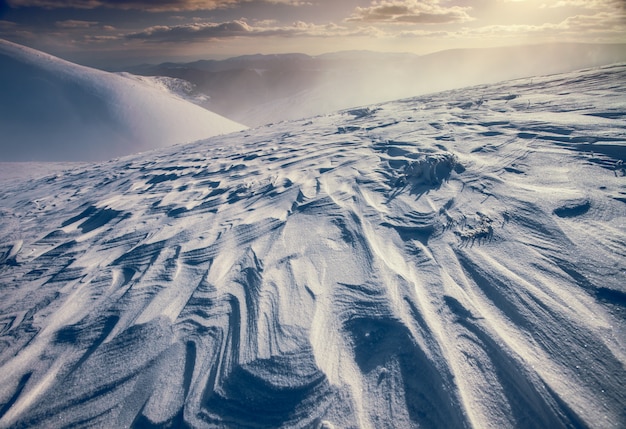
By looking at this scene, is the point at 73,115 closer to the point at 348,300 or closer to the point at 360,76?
the point at 348,300

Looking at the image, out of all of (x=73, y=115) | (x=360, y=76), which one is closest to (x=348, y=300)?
(x=73, y=115)

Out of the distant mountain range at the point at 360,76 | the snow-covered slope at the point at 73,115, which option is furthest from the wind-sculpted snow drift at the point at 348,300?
the distant mountain range at the point at 360,76

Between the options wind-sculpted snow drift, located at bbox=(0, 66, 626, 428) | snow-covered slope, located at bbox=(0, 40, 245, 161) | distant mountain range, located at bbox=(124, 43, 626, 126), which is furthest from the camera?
distant mountain range, located at bbox=(124, 43, 626, 126)

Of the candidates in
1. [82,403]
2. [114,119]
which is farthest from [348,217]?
[114,119]

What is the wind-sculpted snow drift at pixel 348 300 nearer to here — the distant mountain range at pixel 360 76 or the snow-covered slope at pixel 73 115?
the snow-covered slope at pixel 73 115

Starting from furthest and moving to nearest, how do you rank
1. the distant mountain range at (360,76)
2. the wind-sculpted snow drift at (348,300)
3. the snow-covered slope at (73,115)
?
the distant mountain range at (360,76) < the snow-covered slope at (73,115) < the wind-sculpted snow drift at (348,300)

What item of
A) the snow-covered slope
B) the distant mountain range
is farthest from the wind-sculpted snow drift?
→ the distant mountain range

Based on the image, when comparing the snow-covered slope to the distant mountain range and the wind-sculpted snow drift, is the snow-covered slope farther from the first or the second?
the distant mountain range
